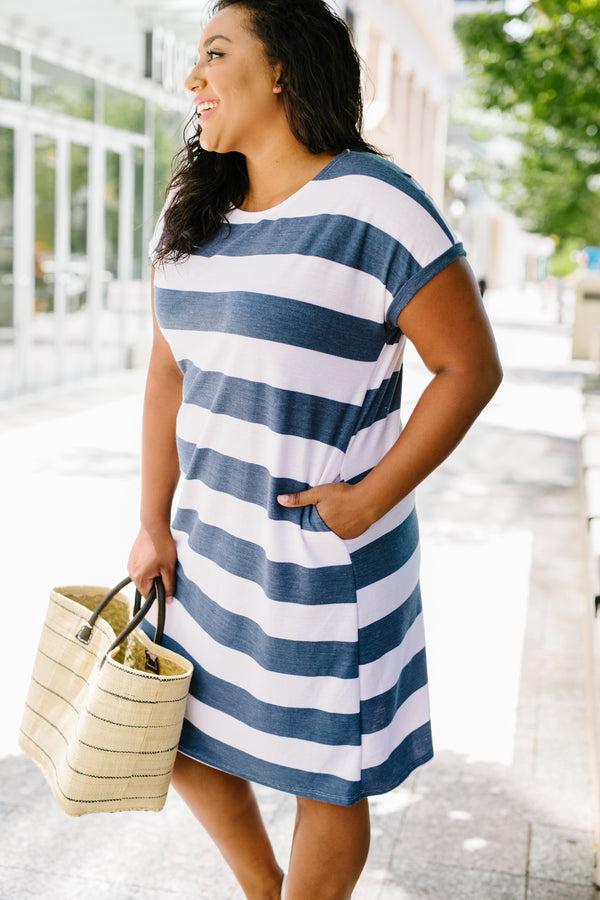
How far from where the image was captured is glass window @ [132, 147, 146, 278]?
14.9 meters

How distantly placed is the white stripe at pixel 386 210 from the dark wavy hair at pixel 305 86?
14cm

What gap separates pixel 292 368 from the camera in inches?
72.0

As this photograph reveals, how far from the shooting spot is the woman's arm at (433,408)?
183 centimetres

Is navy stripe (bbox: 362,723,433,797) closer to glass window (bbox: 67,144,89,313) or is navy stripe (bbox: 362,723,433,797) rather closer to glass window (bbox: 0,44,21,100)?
glass window (bbox: 0,44,21,100)

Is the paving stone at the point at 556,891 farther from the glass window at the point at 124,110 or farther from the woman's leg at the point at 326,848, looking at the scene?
the glass window at the point at 124,110

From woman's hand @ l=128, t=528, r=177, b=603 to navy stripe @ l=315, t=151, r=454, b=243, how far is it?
782 millimetres

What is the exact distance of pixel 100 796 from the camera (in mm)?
1958

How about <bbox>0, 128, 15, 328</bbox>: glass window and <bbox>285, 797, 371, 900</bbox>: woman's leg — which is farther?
<bbox>0, 128, 15, 328</bbox>: glass window

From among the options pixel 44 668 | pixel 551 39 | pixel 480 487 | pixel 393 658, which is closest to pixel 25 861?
pixel 44 668

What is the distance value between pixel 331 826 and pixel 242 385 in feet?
2.70

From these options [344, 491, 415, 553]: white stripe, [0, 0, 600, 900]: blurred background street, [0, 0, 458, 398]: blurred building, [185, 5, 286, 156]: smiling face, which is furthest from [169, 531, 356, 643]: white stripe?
[0, 0, 458, 398]: blurred building

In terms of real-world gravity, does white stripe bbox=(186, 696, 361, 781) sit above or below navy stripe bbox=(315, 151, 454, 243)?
below

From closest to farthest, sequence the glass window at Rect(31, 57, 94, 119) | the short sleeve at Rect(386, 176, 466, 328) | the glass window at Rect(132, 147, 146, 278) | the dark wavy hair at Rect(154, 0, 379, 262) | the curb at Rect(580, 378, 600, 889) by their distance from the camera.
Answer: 1. the short sleeve at Rect(386, 176, 466, 328)
2. the dark wavy hair at Rect(154, 0, 379, 262)
3. the curb at Rect(580, 378, 600, 889)
4. the glass window at Rect(31, 57, 94, 119)
5. the glass window at Rect(132, 147, 146, 278)

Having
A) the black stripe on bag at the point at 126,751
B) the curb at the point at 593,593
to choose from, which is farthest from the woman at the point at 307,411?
the curb at the point at 593,593
